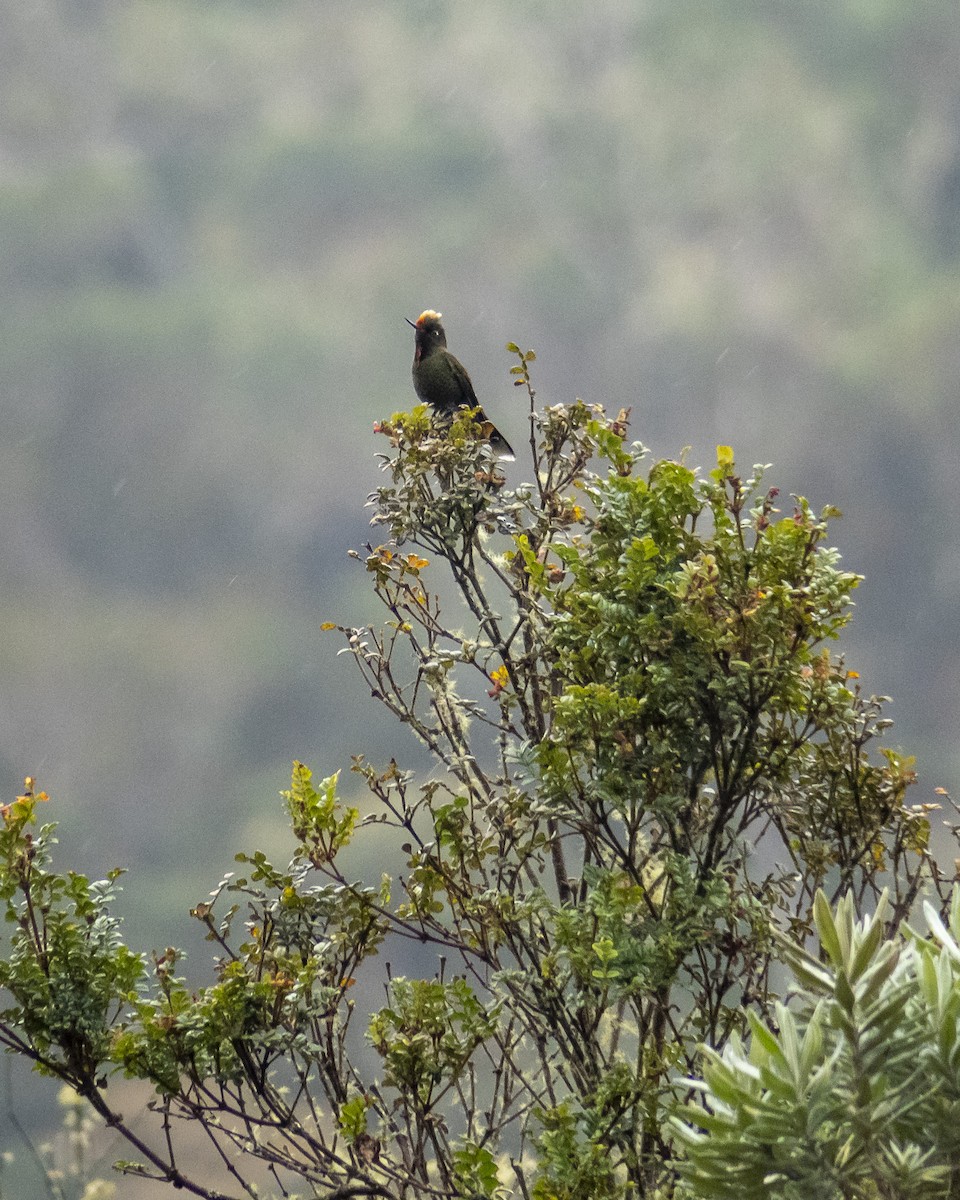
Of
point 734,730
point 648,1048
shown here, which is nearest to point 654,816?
point 734,730

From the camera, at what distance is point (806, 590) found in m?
1.75

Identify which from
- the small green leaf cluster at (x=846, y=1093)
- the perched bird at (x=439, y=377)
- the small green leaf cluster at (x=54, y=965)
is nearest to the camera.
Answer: the small green leaf cluster at (x=846, y=1093)

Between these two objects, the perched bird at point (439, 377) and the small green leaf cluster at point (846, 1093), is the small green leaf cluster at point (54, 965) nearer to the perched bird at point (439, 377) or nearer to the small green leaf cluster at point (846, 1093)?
the small green leaf cluster at point (846, 1093)

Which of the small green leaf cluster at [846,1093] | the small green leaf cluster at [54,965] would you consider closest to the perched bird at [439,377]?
the small green leaf cluster at [54,965]

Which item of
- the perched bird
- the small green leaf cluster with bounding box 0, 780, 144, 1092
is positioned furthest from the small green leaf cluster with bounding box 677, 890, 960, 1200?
the perched bird

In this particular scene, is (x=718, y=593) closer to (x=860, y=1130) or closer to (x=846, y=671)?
(x=846, y=671)

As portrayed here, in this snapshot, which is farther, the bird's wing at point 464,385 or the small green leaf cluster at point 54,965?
the bird's wing at point 464,385

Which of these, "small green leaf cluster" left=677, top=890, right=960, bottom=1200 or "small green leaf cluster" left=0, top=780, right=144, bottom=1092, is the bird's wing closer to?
"small green leaf cluster" left=0, top=780, right=144, bottom=1092

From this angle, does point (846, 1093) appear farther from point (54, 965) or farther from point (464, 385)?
point (464, 385)

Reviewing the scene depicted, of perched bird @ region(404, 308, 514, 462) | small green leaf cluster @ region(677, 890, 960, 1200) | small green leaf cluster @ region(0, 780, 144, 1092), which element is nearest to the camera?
small green leaf cluster @ region(677, 890, 960, 1200)

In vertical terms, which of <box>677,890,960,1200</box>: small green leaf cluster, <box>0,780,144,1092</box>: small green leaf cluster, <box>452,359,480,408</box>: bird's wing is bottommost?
<box>677,890,960,1200</box>: small green leaf cluster

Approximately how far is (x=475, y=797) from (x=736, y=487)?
2.75 feet

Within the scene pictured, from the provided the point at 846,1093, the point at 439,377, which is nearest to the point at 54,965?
the point at 846,1093

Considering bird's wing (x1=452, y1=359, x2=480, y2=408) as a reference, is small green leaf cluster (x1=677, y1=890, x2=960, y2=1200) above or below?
below
